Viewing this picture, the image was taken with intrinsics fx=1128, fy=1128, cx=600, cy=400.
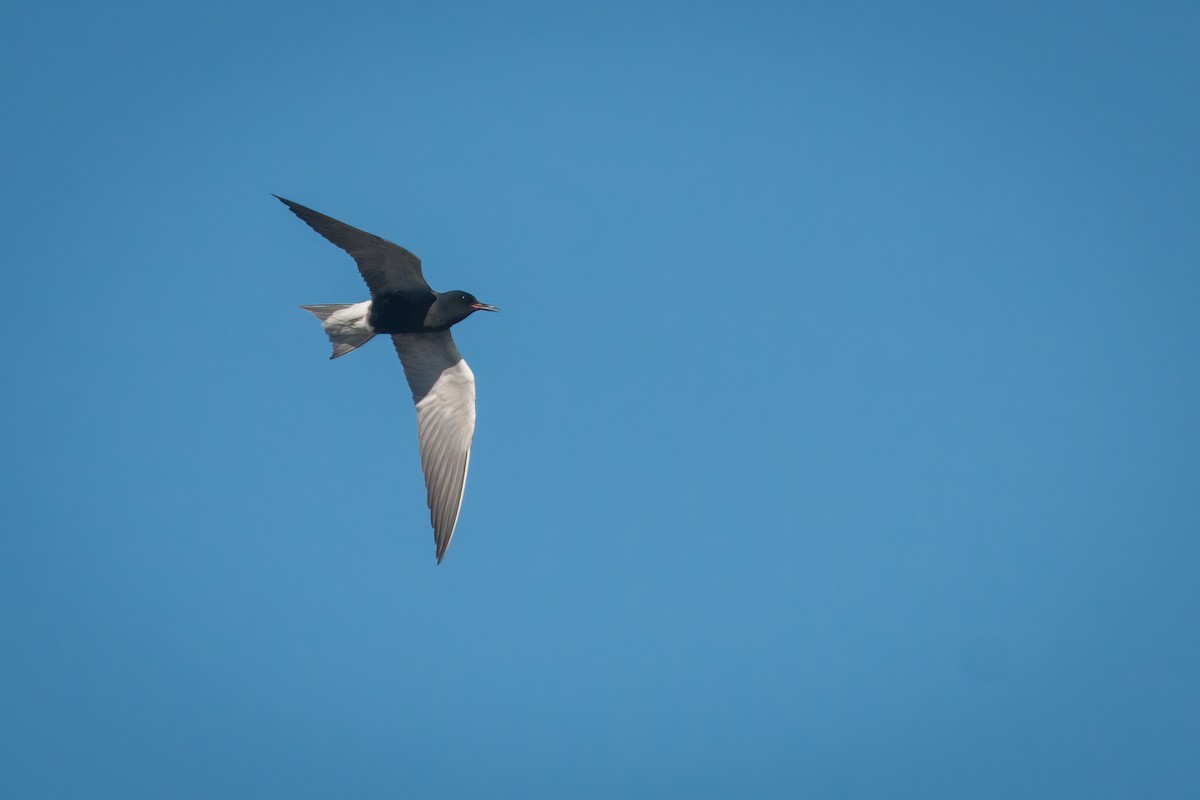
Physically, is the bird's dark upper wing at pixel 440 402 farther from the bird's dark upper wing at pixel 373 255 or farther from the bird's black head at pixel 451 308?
the bird's dark upper wing at pixel 373 255

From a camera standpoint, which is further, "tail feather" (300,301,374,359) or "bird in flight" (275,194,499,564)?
"tail feather" (300,301,374,359)

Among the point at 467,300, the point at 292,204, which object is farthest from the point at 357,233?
the point at 467,300

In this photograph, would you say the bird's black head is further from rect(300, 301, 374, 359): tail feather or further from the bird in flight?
rect(300, 301, 374, 359): tail feather

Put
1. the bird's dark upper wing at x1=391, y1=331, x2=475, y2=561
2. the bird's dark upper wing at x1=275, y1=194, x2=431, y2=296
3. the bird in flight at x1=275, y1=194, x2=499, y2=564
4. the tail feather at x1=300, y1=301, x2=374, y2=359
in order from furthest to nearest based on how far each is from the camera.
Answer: the bird's dark upper wing at x1=391, y1=331, x2=475, y2=561 → the tail feather at x1=300, y1=301, x2=374, y2=359 → the bird in flight at x1=275, y1=194, x2=499, y2=564 → the bird's dark upper wing at x1=275, y1=194, x2=431, y2=296

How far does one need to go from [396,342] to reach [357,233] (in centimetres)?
232

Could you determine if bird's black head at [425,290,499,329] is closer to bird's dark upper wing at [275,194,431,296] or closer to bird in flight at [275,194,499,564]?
bird in flight at [275,194,499,564]

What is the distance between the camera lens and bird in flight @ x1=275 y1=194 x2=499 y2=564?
44.5 ft

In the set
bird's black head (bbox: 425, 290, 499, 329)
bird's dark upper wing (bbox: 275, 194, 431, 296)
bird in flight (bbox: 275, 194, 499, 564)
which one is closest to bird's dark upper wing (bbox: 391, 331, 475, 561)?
bird in flight (bbox: 275, 194, 499, 564)

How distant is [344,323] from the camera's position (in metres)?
14.2

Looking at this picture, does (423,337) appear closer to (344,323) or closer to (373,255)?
(344,323)

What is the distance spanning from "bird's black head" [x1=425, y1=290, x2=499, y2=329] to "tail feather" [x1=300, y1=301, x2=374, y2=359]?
2.64 ft

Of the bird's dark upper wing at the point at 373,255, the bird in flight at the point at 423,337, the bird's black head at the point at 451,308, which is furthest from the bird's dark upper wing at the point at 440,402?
the bird's dark upper wing at the point at 373,255

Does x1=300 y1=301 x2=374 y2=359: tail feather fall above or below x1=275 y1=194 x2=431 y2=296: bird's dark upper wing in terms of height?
below

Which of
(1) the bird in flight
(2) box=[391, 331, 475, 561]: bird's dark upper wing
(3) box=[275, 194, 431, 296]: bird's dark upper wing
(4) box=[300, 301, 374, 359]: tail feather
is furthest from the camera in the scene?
(2) box=[391, 331, 475, 561]: bird's dark upper wing
